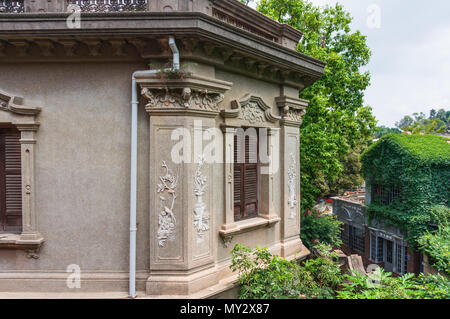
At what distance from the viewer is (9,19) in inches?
185

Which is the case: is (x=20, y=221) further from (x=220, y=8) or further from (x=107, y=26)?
(x=220, y=8)

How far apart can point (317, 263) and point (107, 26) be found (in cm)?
626

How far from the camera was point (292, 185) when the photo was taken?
24.4 ft

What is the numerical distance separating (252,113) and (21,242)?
212 inches

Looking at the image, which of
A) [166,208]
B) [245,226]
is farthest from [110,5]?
[245,226]

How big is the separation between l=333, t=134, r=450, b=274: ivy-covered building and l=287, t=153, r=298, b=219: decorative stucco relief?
9.90 m

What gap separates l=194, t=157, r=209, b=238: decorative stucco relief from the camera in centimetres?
523

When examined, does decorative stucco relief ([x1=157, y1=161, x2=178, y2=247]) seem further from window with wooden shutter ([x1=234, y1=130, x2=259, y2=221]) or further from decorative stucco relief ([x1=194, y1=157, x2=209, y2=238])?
window with wooden shutter ([x1=234, y1=130, x2=259, y2=221])

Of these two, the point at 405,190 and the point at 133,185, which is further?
the point at 405,190

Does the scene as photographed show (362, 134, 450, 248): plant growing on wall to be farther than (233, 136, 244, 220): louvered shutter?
Yes

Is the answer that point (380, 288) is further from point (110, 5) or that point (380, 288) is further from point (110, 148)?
point (110, 5)

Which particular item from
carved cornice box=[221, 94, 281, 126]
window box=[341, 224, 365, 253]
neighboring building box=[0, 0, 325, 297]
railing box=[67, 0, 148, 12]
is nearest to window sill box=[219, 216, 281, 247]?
neighboring building box=[0, 0, 325, 297]

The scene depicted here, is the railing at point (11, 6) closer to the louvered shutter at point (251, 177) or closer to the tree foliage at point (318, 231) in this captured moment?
the louvered shutter at point (251, 177)
